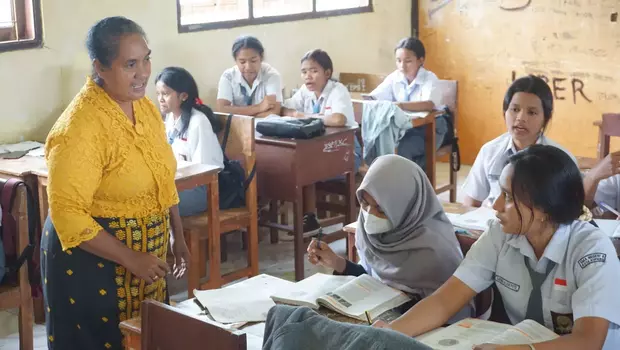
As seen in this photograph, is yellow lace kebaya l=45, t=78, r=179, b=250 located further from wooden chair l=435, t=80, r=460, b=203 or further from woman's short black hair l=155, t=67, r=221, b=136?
wooden chair l=435, t=80, r=460, b=203

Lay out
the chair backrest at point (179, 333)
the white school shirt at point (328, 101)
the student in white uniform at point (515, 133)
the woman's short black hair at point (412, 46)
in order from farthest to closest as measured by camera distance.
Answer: the woman's short black hair at point (412, 46) < the white school shirt at point (328, 101) < the student in white uniform at point (515, 133) < the chair backrest at point (179, 333)

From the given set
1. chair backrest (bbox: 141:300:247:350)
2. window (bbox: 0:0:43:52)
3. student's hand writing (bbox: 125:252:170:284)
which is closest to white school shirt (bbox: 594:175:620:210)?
student's hand writing (bbox: 125:252:170:284)

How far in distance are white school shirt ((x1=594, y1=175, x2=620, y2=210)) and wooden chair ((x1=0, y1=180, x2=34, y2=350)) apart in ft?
7.05

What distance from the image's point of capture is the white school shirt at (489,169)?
318cm

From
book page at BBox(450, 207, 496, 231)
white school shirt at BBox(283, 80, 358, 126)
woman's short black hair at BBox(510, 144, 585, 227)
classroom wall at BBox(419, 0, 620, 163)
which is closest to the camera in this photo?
woman's short black hair at BBox(510, 144, 585, 227)

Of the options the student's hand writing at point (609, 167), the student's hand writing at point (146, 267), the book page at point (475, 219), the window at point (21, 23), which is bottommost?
the book page at point (475, 219)

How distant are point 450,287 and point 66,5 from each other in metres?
2.94

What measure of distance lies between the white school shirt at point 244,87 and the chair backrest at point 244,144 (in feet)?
3.35

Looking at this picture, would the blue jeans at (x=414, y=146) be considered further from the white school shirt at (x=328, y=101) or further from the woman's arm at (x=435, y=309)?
the woman's arm at (x=435, y=309)

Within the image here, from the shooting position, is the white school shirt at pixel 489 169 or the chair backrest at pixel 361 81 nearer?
the white school shirt at pixel 489 169

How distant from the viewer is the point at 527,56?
6348 mm

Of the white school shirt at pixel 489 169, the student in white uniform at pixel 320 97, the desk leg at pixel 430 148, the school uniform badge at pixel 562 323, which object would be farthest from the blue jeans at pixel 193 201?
the school uniform badge at pixel 562 323

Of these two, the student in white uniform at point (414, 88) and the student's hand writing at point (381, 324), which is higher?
the student in white uniform at point (414, 88)

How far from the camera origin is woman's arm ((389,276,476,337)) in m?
2.00
